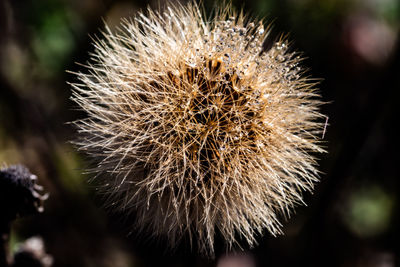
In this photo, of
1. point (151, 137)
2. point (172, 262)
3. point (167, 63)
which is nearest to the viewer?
point (151, 137)

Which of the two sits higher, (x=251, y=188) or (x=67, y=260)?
(x=251, y=188)

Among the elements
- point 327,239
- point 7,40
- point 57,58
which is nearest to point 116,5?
point 57,58

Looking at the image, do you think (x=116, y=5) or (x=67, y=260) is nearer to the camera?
(x=67, y=260)

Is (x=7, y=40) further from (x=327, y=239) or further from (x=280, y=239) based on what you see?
(x=327, y=239)

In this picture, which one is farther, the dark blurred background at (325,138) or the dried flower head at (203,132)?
the dark blurred background at (325,138)

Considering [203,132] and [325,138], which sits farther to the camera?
[325,138]

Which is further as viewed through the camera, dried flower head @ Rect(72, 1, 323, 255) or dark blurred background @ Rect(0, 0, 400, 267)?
dark blurred background @ Rect(0, 0, 400, 267)

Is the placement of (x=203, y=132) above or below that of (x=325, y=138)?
above

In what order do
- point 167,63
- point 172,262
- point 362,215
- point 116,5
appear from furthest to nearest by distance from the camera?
point 116,5 → point 362,215 → point 172,262 → point 167,63
